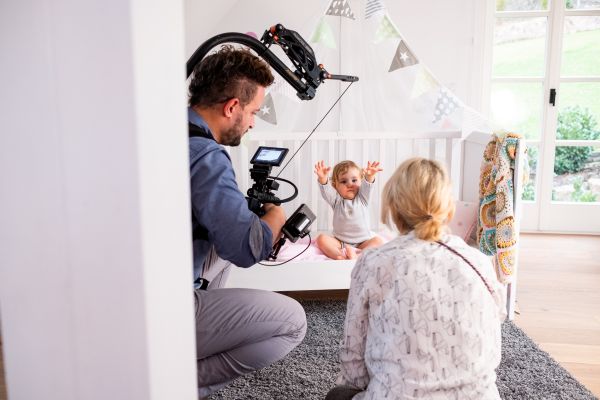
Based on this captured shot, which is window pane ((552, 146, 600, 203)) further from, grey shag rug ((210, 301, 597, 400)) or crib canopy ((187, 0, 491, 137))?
grey shag rug ((210, 301, 597, 400))

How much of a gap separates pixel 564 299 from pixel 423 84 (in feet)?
4.12

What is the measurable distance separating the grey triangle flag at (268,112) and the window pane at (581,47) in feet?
6.96

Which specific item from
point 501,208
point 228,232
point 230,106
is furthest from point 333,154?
point 228,232

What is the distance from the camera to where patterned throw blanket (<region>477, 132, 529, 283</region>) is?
2207mm

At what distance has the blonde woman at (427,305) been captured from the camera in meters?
1.06

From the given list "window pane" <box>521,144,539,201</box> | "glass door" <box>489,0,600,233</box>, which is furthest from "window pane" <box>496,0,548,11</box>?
"window pane" <box>521,144,539,201</box>

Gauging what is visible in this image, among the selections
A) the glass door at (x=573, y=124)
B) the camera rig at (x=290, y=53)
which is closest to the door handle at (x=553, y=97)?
the glass door at (x=573, y=124)

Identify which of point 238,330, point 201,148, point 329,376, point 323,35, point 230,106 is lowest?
point 329,376

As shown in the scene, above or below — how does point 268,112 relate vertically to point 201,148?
above

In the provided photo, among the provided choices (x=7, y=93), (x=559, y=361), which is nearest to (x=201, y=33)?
(x=559, y=361)

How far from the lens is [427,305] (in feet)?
3.45

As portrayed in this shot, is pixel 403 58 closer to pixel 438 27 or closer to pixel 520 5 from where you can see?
pixel 438 27

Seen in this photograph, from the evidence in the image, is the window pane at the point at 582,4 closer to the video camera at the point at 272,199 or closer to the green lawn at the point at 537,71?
the green lawn at the point at 537,71

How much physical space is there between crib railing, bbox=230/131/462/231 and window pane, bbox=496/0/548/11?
1179mm
